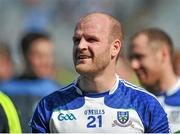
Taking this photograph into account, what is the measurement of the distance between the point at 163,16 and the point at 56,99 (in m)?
13.6

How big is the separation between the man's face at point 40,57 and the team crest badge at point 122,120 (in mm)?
4542

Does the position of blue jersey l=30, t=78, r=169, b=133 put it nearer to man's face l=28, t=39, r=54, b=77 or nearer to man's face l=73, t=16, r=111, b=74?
man's face l=73, t=16, r=111, b=74

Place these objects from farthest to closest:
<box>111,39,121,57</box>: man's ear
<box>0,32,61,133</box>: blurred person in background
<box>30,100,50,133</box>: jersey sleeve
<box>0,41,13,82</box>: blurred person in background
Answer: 1. <box>0,41,13,82</box>: blurred person in background
2. <box>0,32,61,133</box>: blurred person in background
3. <box>111,39,121,57</box>: man's ear
4. <box>30,100,50,133</box>: jersey sleeve

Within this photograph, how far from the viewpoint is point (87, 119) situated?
18.1 feet

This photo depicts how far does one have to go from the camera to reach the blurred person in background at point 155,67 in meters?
7.81

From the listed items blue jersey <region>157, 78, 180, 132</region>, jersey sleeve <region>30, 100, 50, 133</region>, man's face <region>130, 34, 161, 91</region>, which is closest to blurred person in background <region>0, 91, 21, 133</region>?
jersey sleeve <region>30, 100, 50, 133</region>

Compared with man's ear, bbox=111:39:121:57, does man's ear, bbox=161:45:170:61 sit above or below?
below

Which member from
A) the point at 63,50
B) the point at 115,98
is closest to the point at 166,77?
the point at 115,98

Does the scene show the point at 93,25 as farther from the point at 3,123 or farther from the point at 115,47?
the point at 3,123

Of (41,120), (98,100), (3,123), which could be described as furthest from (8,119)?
(98,100)

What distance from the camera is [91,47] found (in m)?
5.52

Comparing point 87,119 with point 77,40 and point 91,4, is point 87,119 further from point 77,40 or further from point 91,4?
point 91,4

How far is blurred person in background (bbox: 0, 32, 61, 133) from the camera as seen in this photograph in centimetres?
968

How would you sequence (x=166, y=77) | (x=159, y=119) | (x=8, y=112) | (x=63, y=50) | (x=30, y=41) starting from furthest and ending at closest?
(x=63, y=50), (x=30, y=41), (x=166, y=77), (x=8, y=112), (x=159, y=119)
